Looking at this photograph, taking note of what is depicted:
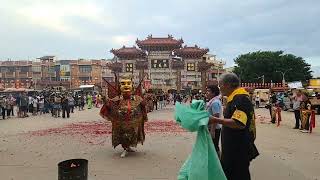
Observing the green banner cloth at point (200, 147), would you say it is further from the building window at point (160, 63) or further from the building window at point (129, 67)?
the building window at point (129, 67)

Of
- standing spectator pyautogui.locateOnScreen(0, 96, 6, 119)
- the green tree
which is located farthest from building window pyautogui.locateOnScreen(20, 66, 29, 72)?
standing spectator pyautogui.locateOnScreen(0, 96, 6, 119)

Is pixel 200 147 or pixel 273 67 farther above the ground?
pixel 273 67

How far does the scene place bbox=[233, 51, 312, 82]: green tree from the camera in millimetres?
74312

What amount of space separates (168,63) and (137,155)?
5302 centimetres

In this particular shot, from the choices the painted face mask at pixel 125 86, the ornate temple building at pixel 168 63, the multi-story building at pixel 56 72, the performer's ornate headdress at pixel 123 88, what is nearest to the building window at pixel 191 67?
the ornate temple building at pixel 168 63

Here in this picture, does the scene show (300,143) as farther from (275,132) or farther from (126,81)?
(126,81)

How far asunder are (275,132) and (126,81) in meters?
7.83

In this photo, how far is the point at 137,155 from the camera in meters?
10.7

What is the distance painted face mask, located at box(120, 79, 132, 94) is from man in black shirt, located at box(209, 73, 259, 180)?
6104 millimetres

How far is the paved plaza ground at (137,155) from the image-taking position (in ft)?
27.3

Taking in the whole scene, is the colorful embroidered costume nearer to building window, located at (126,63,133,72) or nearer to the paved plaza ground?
the paved plaza ground

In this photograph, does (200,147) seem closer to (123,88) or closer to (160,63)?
(123,88)

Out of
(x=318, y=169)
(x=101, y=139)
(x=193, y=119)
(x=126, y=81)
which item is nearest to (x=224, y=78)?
(x=193, y=119)

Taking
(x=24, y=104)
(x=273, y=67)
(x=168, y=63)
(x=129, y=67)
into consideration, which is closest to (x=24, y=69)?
(x=129, y=67)
